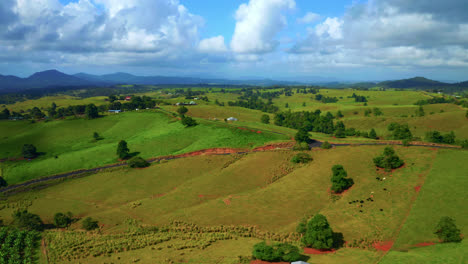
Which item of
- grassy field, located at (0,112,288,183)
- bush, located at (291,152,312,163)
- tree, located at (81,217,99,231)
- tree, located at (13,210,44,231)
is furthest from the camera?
grassy field, located at (0,112,288,183)

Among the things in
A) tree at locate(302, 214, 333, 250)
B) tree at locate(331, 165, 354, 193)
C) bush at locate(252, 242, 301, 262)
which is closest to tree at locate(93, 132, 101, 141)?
tree at locate(331, 165, 354, 193)

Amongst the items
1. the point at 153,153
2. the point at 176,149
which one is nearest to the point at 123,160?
the point at 153,153

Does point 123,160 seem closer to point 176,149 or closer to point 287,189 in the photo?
point 176,149

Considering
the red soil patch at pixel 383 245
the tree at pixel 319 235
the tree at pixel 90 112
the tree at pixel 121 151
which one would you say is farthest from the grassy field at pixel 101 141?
the red soil patch at pixel 383 245

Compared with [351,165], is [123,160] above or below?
below

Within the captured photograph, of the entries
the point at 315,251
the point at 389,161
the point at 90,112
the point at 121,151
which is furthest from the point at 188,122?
the point at 315,251

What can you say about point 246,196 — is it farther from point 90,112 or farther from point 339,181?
point 90,112

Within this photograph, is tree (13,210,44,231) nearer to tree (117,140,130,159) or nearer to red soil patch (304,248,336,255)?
tree (117,140,130,159)
